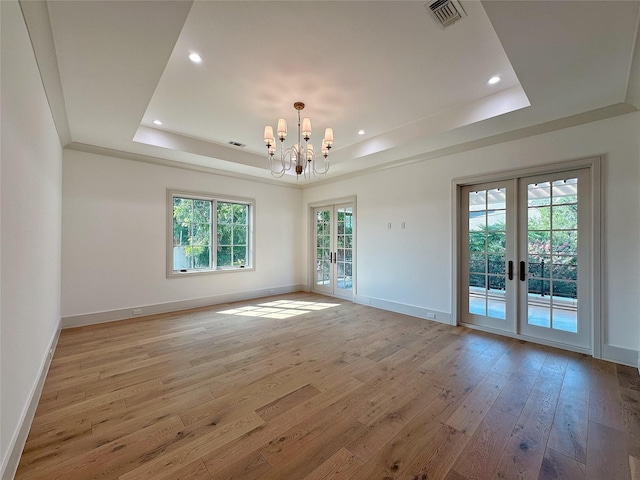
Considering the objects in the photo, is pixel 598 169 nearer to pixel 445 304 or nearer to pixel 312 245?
pixel 445 304

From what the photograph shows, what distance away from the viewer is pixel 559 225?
347 cm

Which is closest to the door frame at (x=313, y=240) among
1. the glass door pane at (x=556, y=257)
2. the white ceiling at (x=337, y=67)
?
the white ceiling at (x=337, y=67)

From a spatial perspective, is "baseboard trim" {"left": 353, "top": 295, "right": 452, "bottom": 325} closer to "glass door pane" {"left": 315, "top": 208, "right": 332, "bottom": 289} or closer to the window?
"glass door pane" {"left": 315, "top": 208, "right": 332, "bottom": 289}

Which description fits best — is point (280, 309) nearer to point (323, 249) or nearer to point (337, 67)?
point (323, 249)

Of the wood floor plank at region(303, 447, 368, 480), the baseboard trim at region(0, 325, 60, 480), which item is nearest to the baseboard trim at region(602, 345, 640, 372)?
the wood floor plank at region(303, 447, 368, 480)

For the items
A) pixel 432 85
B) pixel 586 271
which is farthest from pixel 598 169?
pixel 432 85

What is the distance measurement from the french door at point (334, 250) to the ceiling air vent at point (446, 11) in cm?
400

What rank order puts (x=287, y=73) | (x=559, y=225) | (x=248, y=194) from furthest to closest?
(x=248, y=194) < (x=559, y=225) < (x=287, y=73)

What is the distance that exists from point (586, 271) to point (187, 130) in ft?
18.7

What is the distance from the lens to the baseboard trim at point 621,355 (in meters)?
2.91

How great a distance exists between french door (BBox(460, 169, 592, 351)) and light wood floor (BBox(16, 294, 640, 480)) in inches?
15.3

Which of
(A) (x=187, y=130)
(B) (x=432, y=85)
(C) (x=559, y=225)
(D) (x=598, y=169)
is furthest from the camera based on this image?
(A) (x=187, y=130)

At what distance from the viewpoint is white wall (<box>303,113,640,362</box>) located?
2971 millimetres

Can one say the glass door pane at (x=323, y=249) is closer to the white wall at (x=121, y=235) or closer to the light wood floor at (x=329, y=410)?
the white wall at (x=121, y=235)
